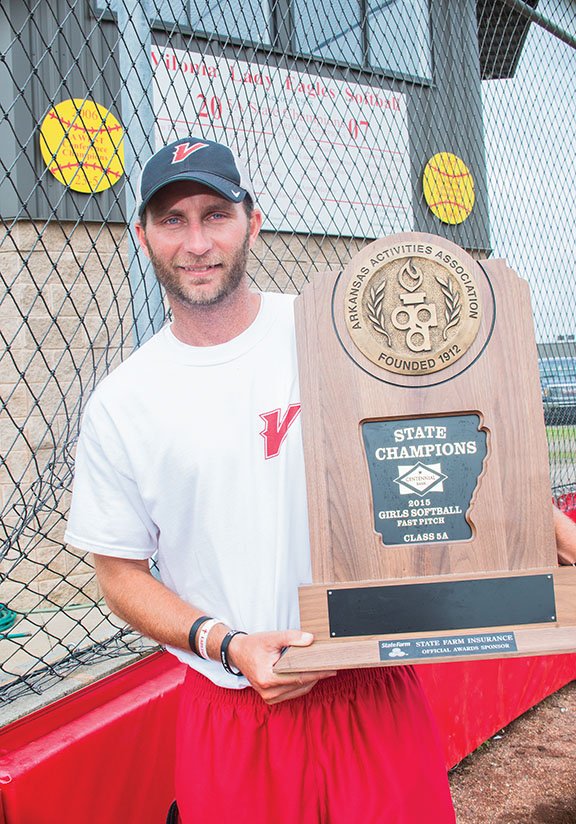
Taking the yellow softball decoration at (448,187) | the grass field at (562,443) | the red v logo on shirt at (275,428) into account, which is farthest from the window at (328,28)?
the red v logo on shirt at (275,428)

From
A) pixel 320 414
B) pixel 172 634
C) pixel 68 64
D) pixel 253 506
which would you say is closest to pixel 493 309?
pixel 320 414

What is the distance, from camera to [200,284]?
4.33 feet

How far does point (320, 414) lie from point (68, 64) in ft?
11.9

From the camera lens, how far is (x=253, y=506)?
1253 mm

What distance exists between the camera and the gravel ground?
2.61 m

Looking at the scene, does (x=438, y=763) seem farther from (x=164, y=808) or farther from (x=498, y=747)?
(x=498, y=747)

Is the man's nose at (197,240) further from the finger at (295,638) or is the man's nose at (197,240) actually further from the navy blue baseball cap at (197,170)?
the finger at (295,638)

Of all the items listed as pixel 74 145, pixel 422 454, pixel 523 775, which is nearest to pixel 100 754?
pixel 422 454

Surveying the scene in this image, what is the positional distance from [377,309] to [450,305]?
12cm

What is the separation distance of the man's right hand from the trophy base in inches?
0.9

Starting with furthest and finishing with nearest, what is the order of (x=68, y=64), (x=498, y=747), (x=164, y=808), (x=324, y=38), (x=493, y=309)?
(x=324, y=38) → (x=68, y=64) → (x=498, y=747) → (x=164, y=808) → (x=493, y=309)

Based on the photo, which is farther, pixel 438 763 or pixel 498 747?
pixel 498 747

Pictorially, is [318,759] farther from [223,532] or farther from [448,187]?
[448,187]

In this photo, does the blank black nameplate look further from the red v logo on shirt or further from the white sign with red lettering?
the white sign with red lettering
